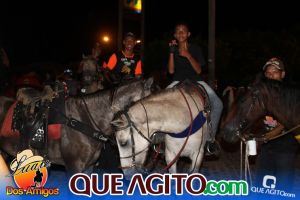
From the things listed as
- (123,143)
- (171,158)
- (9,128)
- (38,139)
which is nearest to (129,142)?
(123,143)

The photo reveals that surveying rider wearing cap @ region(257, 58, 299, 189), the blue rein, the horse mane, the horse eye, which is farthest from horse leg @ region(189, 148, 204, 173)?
the horse mane

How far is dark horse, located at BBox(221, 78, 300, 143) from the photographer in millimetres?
5598

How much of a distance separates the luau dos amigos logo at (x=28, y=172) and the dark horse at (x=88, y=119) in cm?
34

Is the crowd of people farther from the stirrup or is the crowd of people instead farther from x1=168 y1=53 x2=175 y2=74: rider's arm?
the stirrup

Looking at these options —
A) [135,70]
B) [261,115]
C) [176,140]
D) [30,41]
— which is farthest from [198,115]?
[30,41]

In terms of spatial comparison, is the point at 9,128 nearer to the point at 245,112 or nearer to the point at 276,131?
the point at 245,112

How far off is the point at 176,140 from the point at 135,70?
209 cm

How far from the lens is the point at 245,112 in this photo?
223 inches

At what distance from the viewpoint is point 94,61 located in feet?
24.8

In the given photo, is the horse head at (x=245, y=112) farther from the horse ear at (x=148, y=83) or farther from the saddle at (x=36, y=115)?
the saddle at (x=36, y=115)

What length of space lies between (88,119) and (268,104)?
104 inches

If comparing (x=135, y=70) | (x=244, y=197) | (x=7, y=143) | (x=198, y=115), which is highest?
(x=135, y=70)

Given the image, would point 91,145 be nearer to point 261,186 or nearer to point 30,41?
point 261,186

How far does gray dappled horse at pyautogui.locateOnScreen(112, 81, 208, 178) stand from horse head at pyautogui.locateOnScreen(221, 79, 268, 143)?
1.44ft
